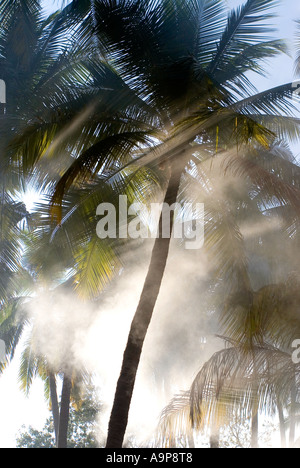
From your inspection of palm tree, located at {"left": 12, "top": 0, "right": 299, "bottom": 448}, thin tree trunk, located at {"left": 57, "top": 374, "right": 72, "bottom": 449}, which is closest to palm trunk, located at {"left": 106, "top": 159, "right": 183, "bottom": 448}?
palm tree, located at {"left": 12, "top": 0, "right": 299, "bottom": 448}

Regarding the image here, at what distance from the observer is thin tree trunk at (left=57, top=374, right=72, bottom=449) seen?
690 inches

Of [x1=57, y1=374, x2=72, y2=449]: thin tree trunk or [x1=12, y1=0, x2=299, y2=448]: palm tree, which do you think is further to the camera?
[x1=57, y1=374, x2=72, y2=449]: thin tree trunk

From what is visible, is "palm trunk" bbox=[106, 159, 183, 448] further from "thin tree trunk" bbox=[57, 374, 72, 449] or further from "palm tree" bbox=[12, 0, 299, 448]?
"thin tree trunk" bbox=[57, 374, 72, 449]

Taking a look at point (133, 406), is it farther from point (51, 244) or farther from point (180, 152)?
point (180, 152)

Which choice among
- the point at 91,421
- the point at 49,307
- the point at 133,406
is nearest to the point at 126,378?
the point at 49,307

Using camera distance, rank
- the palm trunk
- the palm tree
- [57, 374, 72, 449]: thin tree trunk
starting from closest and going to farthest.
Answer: the palm trunk < the palm tree < [57, 374, 72, 449]: thin tree trunk

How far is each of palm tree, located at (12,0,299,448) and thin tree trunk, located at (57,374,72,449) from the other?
11963 millimetres

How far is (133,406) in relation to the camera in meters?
23.6

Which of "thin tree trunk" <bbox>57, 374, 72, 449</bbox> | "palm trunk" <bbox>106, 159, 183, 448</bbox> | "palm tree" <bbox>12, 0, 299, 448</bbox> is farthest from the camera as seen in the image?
"thin tree trunk" <bbox>57, 374, 72, 449</bbox>

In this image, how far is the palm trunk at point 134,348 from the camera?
629cm

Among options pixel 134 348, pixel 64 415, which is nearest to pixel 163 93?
pixel 134 348

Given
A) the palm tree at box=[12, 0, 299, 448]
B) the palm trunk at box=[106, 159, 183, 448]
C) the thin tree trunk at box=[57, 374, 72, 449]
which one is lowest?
the palm trunk at box=[106, 159, 183, 448]

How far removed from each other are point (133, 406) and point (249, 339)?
16.8 m

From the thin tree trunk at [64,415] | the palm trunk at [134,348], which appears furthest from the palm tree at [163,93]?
the thin tree trunk at [64,415]
